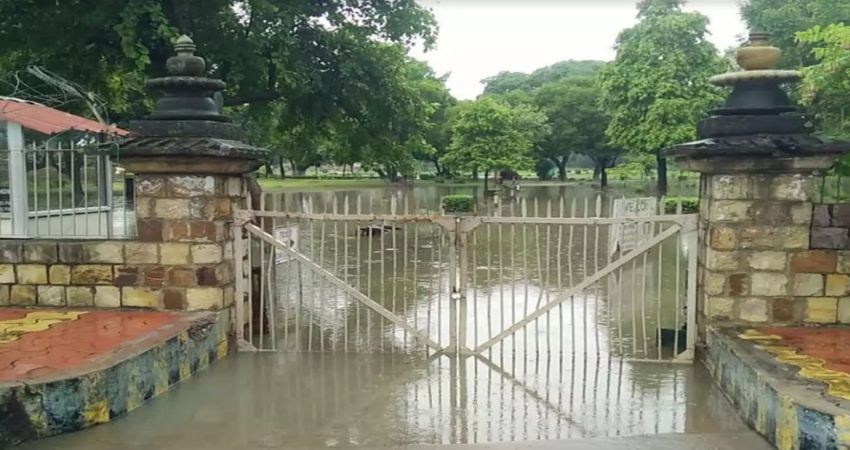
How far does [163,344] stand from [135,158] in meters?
1.79

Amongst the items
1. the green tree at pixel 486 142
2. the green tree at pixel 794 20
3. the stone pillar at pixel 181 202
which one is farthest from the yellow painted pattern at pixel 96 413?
the green tree at pixel 486 142

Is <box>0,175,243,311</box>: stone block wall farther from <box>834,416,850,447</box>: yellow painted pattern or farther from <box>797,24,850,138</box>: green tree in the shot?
<box>797,24,850,138</box>: green tree

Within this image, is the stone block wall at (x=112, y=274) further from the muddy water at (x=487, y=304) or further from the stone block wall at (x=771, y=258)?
the stone block wall at (x=771, y=258)

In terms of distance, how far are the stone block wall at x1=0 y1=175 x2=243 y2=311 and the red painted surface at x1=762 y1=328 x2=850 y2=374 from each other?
4.54 meters

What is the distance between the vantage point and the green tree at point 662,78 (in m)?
29.9

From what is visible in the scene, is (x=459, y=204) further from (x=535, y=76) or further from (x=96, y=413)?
(x=535, y=76)

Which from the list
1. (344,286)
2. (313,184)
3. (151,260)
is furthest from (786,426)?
(313,184)

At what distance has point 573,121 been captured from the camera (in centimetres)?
4594

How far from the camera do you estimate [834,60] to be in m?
7.43

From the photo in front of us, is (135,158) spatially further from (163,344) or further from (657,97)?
(657,97)

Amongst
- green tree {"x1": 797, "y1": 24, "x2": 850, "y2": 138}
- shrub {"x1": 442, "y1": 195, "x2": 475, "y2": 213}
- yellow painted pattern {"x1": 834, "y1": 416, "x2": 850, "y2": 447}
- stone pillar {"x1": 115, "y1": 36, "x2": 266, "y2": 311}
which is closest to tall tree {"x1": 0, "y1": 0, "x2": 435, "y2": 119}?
stone pillar {"x1": 115, "y1": 36, "x2": 266, "y2": 311}

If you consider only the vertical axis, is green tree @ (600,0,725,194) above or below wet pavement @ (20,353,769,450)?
above

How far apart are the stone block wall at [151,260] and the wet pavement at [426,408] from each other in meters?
0.75

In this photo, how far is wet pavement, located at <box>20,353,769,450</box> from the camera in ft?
15.1
